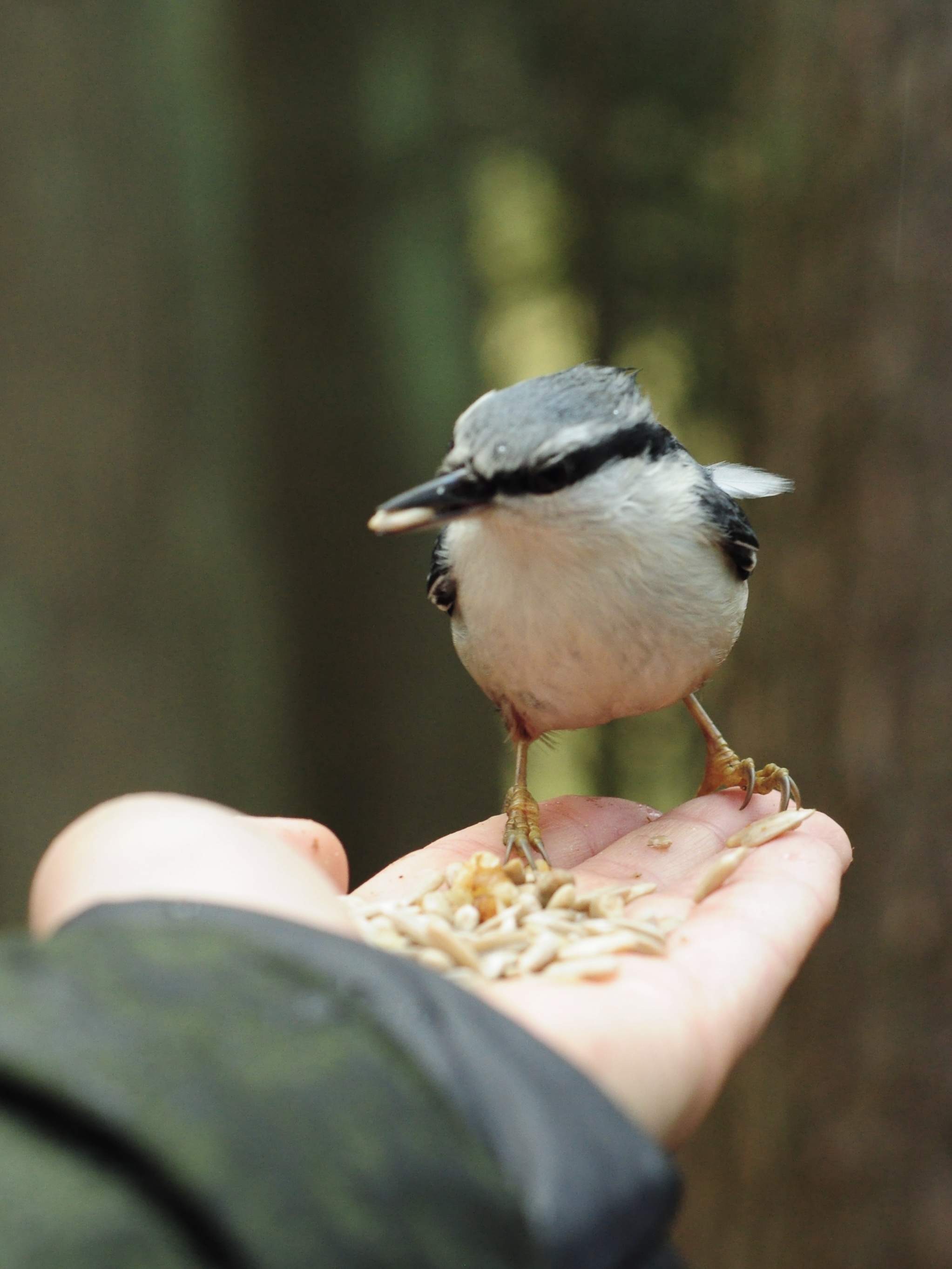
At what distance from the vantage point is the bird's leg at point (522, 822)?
1635 millimetres

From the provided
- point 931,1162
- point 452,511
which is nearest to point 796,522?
point 452,511

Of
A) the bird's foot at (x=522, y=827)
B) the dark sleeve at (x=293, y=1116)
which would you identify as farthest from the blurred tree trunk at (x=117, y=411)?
the dark sleeve at (x=293, y=1116)

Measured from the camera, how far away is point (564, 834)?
170 cm

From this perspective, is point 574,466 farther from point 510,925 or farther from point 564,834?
point 564,834

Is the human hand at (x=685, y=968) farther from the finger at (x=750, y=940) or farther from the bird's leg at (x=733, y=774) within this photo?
the bird's leg at (x=733, y=774)

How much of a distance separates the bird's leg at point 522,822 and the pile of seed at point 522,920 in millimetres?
197

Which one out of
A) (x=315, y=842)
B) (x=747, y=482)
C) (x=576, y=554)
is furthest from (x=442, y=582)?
(x=747, y=482)

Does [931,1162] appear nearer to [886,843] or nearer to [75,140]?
[886,843]

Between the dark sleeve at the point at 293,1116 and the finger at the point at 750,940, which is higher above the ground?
the dark sleeve at the point at 293,1116

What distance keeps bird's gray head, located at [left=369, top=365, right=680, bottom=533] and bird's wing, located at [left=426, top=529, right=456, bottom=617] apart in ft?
1.07

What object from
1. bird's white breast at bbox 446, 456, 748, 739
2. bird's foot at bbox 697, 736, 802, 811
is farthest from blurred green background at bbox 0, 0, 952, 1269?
bird's white breast at bbox 446, 456, 748, 739

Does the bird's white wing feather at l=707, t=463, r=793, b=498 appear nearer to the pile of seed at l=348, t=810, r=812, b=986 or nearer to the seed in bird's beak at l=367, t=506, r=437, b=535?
the pile of seed at l=348, t=810, r=812, b=986

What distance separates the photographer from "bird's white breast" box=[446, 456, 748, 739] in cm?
138

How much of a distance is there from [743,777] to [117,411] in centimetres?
166
